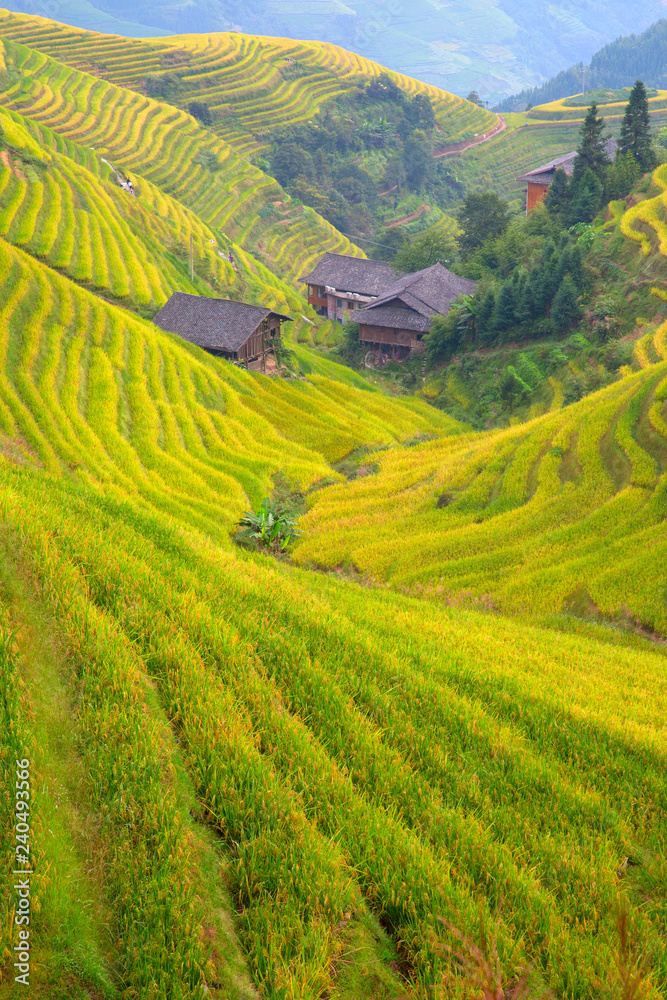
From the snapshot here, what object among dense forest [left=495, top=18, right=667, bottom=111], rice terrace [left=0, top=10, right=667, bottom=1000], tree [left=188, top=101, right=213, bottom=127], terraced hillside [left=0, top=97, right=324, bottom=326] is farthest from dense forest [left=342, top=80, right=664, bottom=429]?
dense forest [left=495, top=18, right=667, bottom=111]

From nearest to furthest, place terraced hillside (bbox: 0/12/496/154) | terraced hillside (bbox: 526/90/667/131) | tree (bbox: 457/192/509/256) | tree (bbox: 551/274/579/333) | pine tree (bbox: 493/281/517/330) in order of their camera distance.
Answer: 1. tree (bbox: 551/274/579/333)
2. pine tree (bbox: 493/281/517/330)
3. tree (bbox: 457/192/509/256)
4. terraced hillside (bbox: 0/12/496/154)
5. terraced hillside (bbox: 526/90/667/131)

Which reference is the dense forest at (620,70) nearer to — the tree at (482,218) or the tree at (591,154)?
the tree at (482,218)

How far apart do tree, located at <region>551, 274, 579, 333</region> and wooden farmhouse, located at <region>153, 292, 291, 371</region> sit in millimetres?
15339

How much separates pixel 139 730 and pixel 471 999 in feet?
9.39

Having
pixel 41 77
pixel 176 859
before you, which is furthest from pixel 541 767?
pixel 41 77

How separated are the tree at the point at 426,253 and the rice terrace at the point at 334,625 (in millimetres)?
13199

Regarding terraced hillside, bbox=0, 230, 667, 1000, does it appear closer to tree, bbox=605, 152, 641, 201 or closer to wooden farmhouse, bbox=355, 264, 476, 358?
wooden farmhouse, bbox=355, 264, 476, 358

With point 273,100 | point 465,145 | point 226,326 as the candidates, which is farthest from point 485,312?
point 465,145

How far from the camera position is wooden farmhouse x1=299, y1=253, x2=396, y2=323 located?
60.1 m

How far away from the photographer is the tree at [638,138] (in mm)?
43956

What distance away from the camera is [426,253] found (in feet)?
196

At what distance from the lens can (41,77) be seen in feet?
250

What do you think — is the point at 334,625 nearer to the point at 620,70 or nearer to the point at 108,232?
the point at 108,232

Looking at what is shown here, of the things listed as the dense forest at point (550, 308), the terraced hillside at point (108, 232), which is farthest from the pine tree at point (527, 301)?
the terraced hillside at point (108, 232)
